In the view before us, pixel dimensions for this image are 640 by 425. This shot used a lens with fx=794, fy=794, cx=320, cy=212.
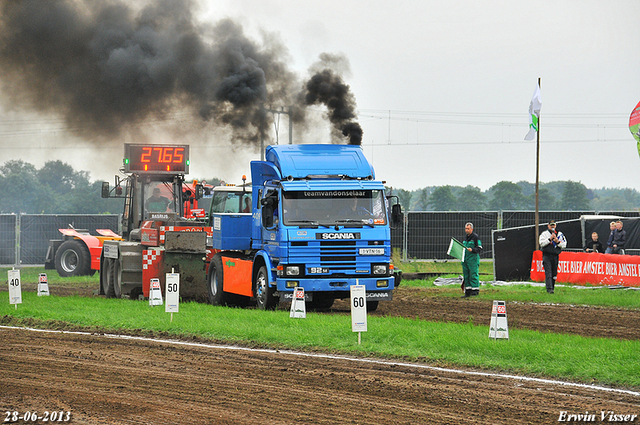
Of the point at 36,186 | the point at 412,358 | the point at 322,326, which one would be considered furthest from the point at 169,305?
the point at 36,186

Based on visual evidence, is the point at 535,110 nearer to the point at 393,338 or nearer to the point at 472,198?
the point at 393,338

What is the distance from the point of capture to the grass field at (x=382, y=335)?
35.5 feet

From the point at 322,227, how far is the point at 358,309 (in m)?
4.63

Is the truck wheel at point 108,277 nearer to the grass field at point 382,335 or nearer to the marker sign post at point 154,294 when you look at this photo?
the grass field at point 382,335

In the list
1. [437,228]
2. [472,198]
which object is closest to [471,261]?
[437,228]

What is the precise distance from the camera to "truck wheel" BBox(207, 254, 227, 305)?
790 inches

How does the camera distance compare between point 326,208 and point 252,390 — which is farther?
point 326,208

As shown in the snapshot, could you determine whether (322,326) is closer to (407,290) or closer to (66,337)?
(66,337)

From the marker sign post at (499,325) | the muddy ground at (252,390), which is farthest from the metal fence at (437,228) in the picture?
the muddy ground at (252,390)

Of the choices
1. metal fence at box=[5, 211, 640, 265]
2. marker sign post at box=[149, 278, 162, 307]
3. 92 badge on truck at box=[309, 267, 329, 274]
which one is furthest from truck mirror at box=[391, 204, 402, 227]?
metal fence at box=[5, 211, 640, 265]

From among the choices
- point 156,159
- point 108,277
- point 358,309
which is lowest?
point 358,309

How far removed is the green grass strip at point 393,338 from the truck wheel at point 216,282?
1.41 m

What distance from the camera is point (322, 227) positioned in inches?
671

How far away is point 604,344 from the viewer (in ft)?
40.3
